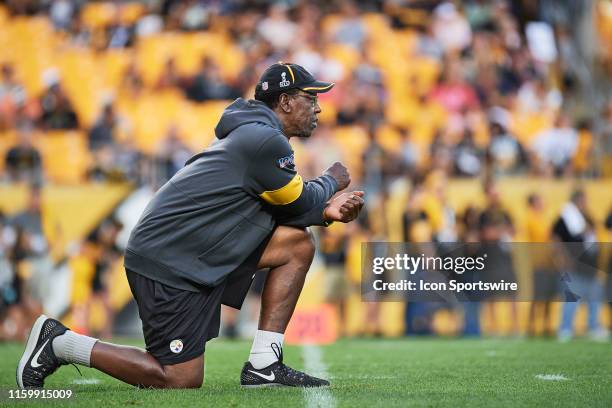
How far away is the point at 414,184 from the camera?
40.9 feet

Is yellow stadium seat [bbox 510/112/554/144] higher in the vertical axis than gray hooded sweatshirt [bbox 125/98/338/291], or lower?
higher

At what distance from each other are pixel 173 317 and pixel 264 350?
0.51 metres

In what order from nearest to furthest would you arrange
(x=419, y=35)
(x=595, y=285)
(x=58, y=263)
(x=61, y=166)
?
(x=595, y=285) → (x=58, y=263) → (x=61, y=166) → (x=419, y=35)

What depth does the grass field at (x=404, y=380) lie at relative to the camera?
4.66 metres

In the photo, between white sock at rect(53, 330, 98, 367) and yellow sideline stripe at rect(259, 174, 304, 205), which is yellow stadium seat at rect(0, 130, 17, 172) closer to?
white sock at rect(53, 330, 98, 367)

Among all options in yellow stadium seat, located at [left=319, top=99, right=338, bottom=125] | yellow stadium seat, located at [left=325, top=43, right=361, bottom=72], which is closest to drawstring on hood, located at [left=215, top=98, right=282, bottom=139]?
yellow stadium seat, located at [left=319, top=99, right=338, bottom=125]

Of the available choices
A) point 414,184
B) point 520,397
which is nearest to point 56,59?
point 414,184

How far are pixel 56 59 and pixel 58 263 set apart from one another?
4.77 metres

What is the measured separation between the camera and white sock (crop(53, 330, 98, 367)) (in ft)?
16.5

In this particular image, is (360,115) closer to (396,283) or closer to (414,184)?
(414,184)

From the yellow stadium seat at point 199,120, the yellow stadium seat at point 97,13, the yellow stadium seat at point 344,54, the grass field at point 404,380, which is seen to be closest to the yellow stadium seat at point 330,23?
the yellow stadium seat at point 344,54

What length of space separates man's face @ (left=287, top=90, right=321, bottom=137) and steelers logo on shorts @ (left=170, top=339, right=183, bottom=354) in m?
1.28

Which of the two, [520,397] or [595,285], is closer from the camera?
[520,397]

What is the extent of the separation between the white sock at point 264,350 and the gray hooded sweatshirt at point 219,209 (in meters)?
0.39
